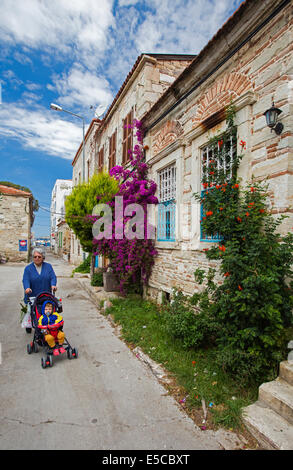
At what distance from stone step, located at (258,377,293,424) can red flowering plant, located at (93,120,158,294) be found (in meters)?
4.58

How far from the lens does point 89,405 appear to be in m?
3.02

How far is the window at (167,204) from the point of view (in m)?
6.55

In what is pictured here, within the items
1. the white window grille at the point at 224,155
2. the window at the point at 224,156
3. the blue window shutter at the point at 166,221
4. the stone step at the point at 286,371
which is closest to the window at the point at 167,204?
the blue window shutter at the point at 166,221

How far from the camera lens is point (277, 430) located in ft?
7.97

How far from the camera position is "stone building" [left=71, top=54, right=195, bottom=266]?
27.8 feet

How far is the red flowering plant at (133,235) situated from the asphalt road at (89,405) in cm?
267

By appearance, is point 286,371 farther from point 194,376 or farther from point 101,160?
point 101,160

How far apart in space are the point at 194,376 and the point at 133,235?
14.4ft

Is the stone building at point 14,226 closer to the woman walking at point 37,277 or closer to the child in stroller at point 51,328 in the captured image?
the woman walking at point 37,277

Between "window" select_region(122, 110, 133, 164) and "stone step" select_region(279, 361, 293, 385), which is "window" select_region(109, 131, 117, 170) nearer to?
"window" select_region(122, 110, 133, 164)

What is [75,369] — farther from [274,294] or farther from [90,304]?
[90,304]

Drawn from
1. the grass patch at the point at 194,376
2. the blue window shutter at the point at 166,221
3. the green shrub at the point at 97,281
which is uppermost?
the blue window shutter at the point at 166,221

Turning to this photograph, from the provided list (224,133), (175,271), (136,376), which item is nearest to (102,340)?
(136,376)

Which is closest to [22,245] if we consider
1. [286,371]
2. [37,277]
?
[37,277]
